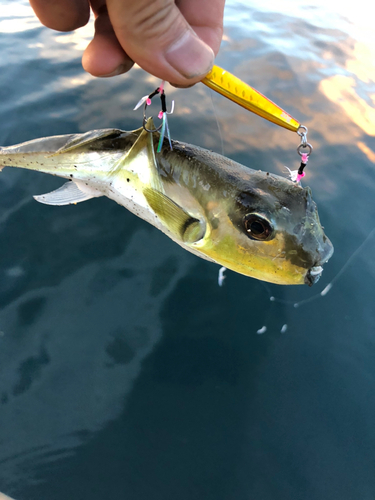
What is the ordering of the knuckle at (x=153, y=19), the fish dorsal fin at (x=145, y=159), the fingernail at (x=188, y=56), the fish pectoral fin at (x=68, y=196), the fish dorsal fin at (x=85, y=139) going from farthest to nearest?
the fish pectoral fin at (x=68, y=196) < the fish dorsal fin at (x=85, y=139) < the fish dorsal fin at (x=145, y=159) < the fingernail at (x=188, y=56) < the knuckle at (x=153, y=19)

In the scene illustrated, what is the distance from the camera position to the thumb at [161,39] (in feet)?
4.91

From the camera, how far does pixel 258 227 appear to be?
71.1 inches

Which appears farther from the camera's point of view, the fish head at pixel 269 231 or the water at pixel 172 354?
the water at pixel 172 354

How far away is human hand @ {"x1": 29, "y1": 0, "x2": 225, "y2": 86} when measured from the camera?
59.8 inches

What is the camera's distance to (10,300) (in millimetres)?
2904

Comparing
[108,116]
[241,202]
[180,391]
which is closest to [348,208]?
[241,202]

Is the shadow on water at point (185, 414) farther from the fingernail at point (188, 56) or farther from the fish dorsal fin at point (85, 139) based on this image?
the fingernail at point (188, 56)

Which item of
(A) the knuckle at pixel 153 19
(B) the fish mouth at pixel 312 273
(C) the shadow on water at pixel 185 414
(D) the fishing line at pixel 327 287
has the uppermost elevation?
(A) the knuckle at pixel 153 19

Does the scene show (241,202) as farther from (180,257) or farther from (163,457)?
(163,457)

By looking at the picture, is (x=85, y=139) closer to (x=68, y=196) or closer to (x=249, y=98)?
(x=68, y=196)

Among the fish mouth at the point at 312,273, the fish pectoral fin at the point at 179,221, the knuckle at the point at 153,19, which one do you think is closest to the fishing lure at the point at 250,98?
the knuckle at the point at 153,19

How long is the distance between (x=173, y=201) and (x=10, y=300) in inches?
79.7

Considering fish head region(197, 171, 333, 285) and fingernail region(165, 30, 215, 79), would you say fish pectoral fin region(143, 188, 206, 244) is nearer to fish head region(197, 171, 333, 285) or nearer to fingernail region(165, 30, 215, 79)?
fish head region(197, 171, 333, 285)

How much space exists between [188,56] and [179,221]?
0.93 meters
